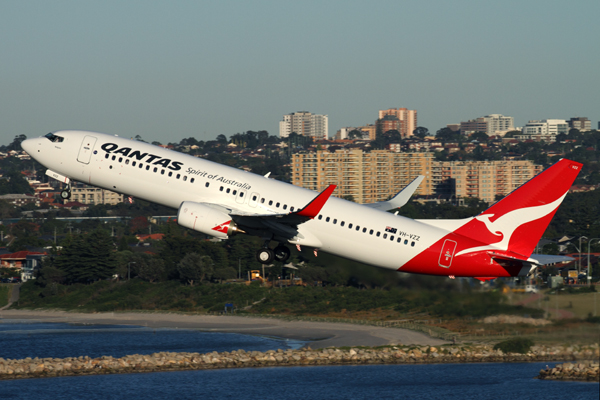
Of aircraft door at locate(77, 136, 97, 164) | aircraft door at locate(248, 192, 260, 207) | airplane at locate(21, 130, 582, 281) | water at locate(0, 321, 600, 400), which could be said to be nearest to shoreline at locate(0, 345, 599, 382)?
water at locate(0, 321, 600, 400)

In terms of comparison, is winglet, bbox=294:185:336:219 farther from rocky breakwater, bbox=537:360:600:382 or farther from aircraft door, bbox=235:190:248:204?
rocky breakwater, bbox=537:360:600:382

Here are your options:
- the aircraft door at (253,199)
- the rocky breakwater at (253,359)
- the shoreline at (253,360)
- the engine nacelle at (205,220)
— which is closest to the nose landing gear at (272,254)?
the engine nacelle at (205,220)

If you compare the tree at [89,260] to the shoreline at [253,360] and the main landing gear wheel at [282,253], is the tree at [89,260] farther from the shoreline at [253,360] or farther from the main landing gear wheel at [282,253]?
the main landing gear wheel at [282,253]

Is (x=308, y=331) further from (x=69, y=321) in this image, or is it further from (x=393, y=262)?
(x=393, y=262)

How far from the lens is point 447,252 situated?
46.1 metres

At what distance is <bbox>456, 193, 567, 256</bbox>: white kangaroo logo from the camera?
46.6 meters

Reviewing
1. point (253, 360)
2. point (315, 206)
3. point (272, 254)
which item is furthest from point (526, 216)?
point (253, 360)

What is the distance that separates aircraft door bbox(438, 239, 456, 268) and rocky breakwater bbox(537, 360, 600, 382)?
42895 mm

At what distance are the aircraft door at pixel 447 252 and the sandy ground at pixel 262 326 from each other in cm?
5229

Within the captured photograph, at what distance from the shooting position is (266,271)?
130375 millimetres

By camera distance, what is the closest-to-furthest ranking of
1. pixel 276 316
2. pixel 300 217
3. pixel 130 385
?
pixel 300 217
pixel 130 385
pixel 276 316

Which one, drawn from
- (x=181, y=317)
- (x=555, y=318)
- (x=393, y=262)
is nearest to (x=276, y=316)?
(x=181, y=317)

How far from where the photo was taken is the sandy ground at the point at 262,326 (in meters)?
105

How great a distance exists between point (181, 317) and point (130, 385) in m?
41.8
